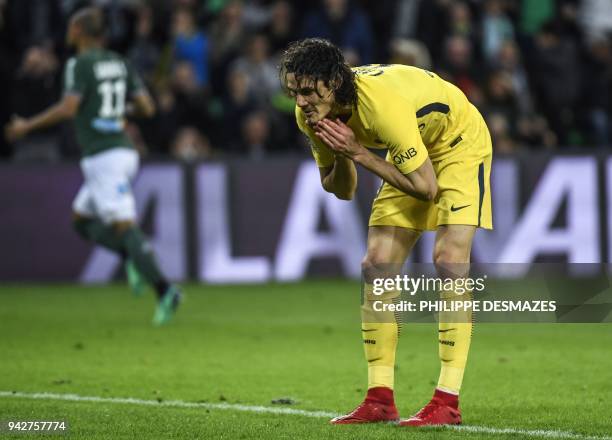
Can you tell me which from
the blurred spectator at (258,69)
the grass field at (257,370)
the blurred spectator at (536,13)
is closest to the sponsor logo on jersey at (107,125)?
the grass field at (257,370)

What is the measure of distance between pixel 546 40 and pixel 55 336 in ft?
29.1

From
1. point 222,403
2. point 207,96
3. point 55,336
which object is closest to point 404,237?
point 222,403

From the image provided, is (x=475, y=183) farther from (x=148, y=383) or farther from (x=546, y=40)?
(x=546, y=40)

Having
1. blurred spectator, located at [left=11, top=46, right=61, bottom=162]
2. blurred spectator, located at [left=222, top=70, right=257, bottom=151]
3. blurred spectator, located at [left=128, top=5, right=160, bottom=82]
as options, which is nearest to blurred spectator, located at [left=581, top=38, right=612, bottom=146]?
blurred spectator, located at [left=222, top=70, right=257, bottom=151]

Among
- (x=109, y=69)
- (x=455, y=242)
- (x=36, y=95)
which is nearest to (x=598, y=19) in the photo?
(x=36, y=95)

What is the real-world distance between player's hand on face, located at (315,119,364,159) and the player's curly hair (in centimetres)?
14

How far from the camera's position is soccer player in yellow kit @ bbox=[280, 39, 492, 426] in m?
6.13

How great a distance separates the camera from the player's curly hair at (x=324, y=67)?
608 centimetres

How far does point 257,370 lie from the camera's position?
29.0 ft

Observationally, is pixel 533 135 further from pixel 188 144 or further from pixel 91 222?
pixel 91 222

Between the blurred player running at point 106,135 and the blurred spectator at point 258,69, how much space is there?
4573 mm

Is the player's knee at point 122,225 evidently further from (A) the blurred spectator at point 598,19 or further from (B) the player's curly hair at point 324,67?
(A) the blurred spectator at point 598,19

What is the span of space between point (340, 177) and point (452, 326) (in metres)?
0.94

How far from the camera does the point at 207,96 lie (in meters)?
16.4
